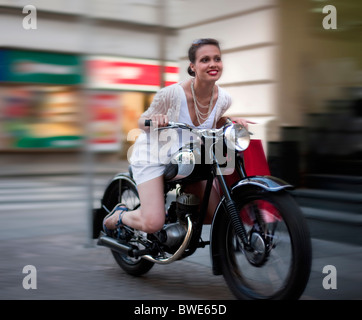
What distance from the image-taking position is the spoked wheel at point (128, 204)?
4.94m

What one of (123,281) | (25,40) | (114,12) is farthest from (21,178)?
(123,281)

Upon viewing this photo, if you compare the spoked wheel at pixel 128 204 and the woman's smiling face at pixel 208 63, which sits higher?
the woman's smiling face at pixel 208 63

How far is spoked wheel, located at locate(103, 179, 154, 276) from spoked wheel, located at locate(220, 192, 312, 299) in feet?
Answer: 3.29

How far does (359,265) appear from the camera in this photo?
5.32 metres

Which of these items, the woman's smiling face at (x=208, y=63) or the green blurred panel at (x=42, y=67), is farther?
the green blurred panel at (x=42, y=67)

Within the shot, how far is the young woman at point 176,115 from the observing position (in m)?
4.36

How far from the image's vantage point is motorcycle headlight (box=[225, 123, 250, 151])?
4.02 meters

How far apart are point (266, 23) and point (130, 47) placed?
35.5 ft

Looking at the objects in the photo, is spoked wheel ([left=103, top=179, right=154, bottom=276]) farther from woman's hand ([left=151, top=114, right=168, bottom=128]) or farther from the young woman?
woman's hand ([left=151, top=114, right=168, bottom=128])

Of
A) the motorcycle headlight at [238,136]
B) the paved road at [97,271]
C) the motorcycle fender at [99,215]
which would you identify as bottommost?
the paved road at [97,271]

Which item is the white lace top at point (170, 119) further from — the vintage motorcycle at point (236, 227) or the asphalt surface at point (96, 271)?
the asphalt surface at point (96, 271)

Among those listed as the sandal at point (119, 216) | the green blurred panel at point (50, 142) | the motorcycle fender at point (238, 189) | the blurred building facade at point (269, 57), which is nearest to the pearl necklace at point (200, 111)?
the motorcycle fender at point (238, 189)

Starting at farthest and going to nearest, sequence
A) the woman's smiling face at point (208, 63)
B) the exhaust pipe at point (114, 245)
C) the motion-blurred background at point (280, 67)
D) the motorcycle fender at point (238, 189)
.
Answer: the motion-blurred background at point (280, 67) → the exhaust pipe at point (114, 245) → the woman's smiling face at point (208, 63) → the motorcycle fender at point (238, 189)

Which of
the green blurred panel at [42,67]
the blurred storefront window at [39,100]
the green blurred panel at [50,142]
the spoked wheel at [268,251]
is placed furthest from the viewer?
the green blurred panel at [50,142]
